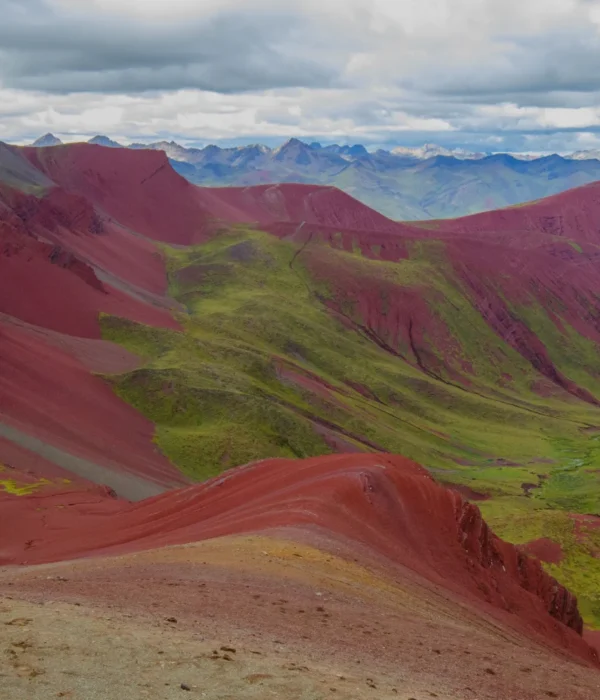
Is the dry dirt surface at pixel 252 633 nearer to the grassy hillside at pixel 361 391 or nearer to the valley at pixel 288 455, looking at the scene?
the valley at pixel 288 455

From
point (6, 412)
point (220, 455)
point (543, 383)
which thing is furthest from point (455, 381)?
point (6, 412)

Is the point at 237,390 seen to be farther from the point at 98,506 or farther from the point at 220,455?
the point at 98,506

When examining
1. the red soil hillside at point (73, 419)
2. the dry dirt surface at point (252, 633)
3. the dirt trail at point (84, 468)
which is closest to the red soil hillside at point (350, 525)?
the dry dirt surface at point (252, 633)

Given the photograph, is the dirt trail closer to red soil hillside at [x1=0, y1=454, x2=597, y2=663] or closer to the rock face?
red soil hillside at [x1=0, y1=454, x2=597, y2=663]

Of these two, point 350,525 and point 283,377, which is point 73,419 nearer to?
point 283,377

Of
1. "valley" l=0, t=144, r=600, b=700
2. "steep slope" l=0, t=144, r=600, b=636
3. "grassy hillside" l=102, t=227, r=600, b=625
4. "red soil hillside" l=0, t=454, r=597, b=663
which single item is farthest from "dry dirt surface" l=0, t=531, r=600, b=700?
"grassy hillside" l=102, t=227, r=600, b=625

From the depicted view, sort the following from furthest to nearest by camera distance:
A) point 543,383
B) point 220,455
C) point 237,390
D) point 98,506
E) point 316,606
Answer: point 543,383 < point 237,390 < point 220,455 < point 98,506 < point 316,606

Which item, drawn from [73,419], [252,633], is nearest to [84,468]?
[73,419]
